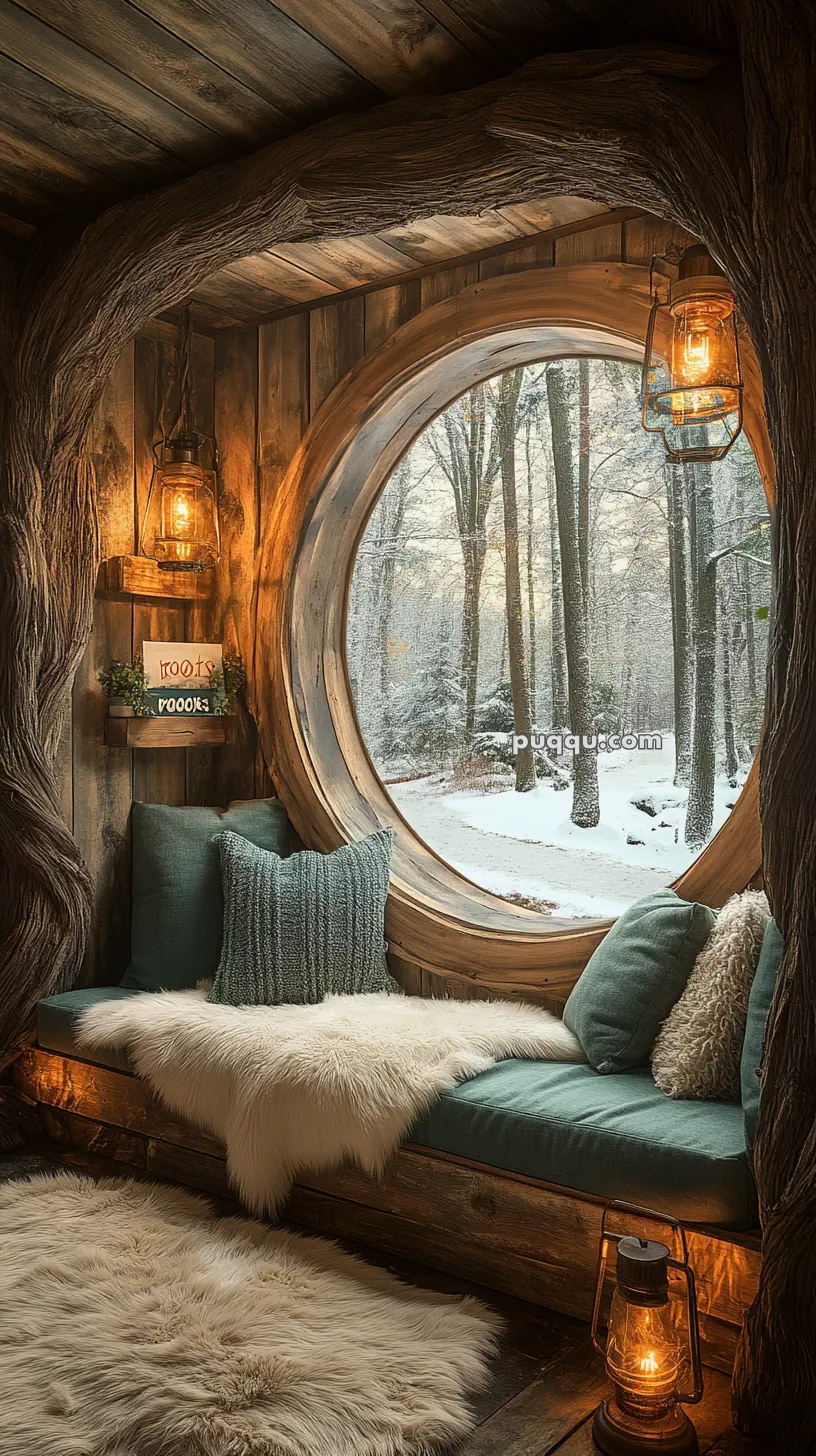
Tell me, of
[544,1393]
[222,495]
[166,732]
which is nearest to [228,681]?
[166,732]

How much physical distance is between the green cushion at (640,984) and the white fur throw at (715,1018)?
4 cm

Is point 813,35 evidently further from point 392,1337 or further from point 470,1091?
point 392,1337

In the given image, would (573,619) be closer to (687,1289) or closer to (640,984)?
(640,984)

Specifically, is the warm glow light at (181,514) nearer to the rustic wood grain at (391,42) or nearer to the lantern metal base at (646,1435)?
the rustic wood grain at (391,42)

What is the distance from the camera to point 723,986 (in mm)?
2203

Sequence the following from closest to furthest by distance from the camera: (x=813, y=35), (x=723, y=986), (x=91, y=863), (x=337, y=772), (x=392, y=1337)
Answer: (x=813, y=35) → (x=392, y=1337) → (x=723, y=986) → (x=91, y=863) → (x=337, y=772)

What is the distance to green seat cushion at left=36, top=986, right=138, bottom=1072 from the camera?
9.14 feet

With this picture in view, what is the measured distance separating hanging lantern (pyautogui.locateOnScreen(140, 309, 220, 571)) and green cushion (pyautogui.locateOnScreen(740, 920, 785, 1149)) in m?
2.04

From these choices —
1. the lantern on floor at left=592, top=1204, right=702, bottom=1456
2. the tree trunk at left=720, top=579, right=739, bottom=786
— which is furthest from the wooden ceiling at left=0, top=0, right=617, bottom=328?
the lantern on floor at left=592, top=1204, right=702, bottom=1456

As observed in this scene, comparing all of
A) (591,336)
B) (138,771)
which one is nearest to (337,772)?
(138,771)

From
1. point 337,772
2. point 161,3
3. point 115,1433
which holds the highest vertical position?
point 161,3

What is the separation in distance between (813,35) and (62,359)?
6.29 ft

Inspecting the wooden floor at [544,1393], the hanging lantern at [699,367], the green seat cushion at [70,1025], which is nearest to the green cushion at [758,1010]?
the wooden floor at [544,1393]

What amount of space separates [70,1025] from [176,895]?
456mm
